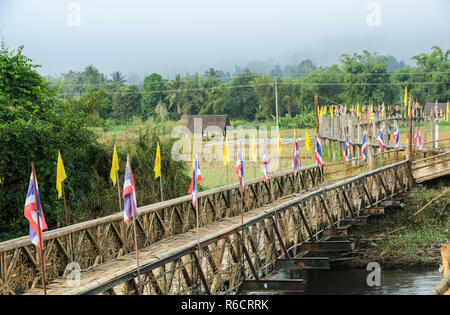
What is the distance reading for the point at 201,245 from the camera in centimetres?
1053

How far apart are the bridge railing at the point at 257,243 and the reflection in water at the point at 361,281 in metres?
2.04

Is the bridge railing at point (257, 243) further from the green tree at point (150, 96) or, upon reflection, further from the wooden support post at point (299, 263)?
the green tree at point (150, 96)

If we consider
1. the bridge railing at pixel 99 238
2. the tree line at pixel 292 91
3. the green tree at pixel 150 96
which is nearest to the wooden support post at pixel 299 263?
the bridge railing at pixel 99 238

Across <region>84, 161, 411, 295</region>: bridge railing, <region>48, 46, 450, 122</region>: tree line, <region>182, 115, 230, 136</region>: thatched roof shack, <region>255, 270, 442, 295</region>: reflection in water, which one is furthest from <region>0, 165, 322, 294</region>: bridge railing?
<region>48, 46, 450, 122</region>: tree line

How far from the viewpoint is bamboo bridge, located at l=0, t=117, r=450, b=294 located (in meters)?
9.97

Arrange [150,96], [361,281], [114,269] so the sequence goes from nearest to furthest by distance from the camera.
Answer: [114,269] < [361,281] < [150,96]

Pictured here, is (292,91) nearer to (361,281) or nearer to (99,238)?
(361,281)

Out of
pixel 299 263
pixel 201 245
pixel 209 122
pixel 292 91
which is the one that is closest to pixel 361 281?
pixel 299 263

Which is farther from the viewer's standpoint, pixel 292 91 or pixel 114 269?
pixel 292 91

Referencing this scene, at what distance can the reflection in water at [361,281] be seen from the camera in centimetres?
1870

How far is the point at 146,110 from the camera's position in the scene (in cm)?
6862

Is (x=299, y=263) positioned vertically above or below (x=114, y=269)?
below

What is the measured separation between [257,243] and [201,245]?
298 centimetres

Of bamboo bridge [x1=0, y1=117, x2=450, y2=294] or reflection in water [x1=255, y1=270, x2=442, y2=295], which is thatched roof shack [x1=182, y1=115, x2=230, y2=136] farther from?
reflection in water [x1=255, y1=270, x2=442, y2=295]
